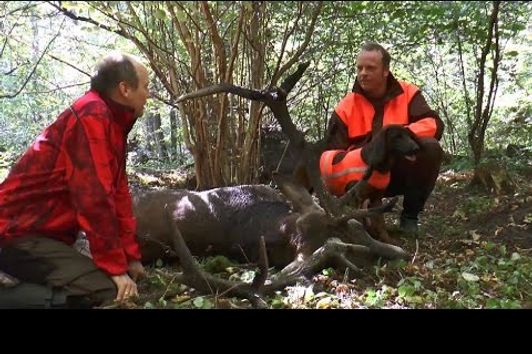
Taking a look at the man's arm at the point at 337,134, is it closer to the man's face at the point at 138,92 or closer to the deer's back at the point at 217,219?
the deer's back at the point at 217,219

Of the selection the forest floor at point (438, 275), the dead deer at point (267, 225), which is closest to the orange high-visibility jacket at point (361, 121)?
the dead deer at point (267, 225)

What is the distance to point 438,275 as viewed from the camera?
2.88m

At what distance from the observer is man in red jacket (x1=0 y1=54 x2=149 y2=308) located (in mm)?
2332

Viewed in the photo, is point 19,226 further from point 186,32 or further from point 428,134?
point 428,134

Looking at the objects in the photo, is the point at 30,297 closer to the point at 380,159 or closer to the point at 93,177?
the point at 93,177

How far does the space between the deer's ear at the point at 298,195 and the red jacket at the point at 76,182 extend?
103 centimetres

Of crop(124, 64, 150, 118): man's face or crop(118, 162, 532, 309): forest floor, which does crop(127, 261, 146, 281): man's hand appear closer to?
crop(118, 162, 532, 309): forest floor

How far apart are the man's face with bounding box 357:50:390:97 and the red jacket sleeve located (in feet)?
4.99

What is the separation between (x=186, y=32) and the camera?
304 centimetres

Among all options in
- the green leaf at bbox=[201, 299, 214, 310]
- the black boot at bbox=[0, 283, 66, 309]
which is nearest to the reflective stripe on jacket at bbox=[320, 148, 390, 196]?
the green leaf at bbox=[201, 299, 214, 310]

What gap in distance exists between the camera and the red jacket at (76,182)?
7.63ft

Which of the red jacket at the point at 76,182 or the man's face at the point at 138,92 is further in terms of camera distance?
the man's face at the point at 138,92

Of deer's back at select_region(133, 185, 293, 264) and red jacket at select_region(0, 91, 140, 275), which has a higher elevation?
red jacket at select_region(0, 91, 140, 275)

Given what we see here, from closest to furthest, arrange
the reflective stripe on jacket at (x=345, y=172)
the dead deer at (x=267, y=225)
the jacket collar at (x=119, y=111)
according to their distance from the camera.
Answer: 1. the jacket collar at (x=119, y=111)
2. the dead deer at (x=267, y=225)
3. the reflective stripe on jacket at (x=345, y=172)
